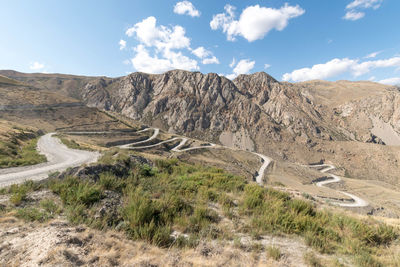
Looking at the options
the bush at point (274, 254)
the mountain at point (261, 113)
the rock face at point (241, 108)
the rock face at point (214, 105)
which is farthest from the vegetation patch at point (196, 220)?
the rock face at point (241, 108)

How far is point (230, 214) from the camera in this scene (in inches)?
232

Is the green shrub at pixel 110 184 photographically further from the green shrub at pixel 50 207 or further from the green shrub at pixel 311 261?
the green shrub at pixel 311 261

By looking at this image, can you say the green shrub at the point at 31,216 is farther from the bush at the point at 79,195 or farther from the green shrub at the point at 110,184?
the green shrub at the point at 110,184

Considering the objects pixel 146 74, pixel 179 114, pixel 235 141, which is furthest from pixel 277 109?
pixel 146 74

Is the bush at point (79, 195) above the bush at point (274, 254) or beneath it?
above

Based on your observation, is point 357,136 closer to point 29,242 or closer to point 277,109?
→ point 277,109

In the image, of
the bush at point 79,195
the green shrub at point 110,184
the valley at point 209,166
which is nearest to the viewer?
the valley at point 209,166

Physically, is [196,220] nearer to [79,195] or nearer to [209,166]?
[79,195]

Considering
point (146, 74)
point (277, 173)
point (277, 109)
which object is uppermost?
point (146, 74)

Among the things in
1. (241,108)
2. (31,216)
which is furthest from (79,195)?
(241,108)

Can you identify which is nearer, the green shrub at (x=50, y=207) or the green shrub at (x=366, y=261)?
the green shrub at (x=366, y=261)

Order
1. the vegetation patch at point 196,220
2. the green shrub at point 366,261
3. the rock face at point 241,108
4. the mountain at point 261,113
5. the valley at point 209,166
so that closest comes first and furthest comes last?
the green shrub at point 366,261 < the vegetation patch at point 196,220 < the valley at point 209,166 < the mountain at point 261,113 < the rock face at point 241,108

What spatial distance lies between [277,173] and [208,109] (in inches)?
3894

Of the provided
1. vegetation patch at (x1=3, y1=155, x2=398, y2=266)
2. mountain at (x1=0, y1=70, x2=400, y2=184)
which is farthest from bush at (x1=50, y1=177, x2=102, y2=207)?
mountain at (x1=0, y1=70, x2=400, y2=184)
